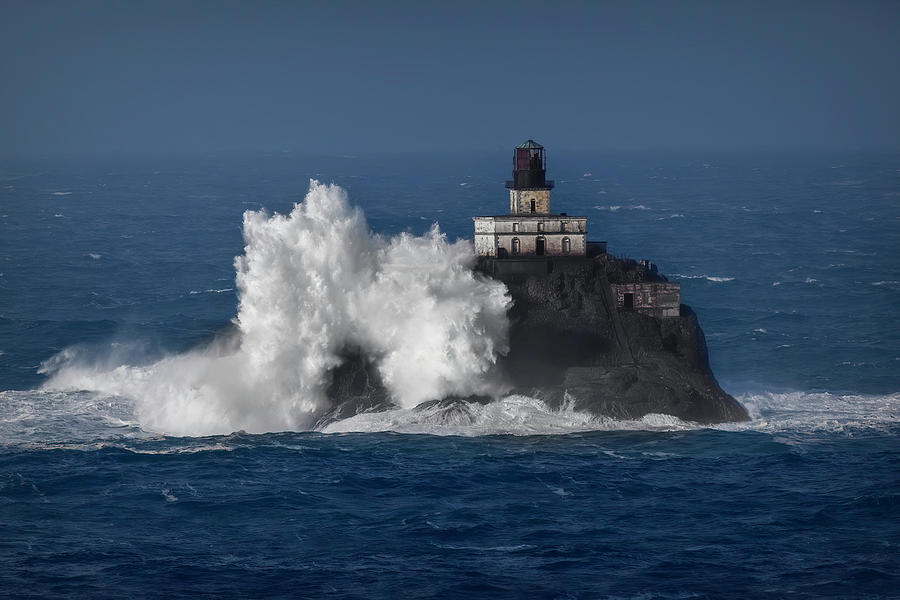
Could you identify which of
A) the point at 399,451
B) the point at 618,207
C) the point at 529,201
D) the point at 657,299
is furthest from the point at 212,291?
the point at 618,207

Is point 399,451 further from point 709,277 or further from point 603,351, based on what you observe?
point 709,277

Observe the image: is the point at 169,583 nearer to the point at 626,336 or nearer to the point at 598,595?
the point at 598,595

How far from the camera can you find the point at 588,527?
197 feet

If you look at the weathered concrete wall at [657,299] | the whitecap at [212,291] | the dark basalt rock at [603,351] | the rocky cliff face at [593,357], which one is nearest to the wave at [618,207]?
the whitecap at [212,291]

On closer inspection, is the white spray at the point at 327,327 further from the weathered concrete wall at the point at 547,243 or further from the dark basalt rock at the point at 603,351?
the weathered concrete wall at the point at 547,243

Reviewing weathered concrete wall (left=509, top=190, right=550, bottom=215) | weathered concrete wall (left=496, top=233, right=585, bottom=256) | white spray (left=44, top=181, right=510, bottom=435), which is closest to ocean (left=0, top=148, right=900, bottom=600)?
white spray (left=44, top=181, right=510, bottom=435)

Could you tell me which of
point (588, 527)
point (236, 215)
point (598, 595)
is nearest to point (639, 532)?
point (588, 527)

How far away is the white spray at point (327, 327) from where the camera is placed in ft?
259

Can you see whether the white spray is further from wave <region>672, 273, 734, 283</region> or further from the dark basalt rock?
wave <region>672, 273, 734, 283</region>

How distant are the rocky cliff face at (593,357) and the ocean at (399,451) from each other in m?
1.17

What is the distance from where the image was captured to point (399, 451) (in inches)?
2808

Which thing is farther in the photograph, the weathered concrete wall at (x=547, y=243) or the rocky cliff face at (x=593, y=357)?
the weathered concrete wall at (x=547, y=243)

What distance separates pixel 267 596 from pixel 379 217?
4169 inches

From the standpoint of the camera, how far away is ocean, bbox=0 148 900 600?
5503 centimetres
